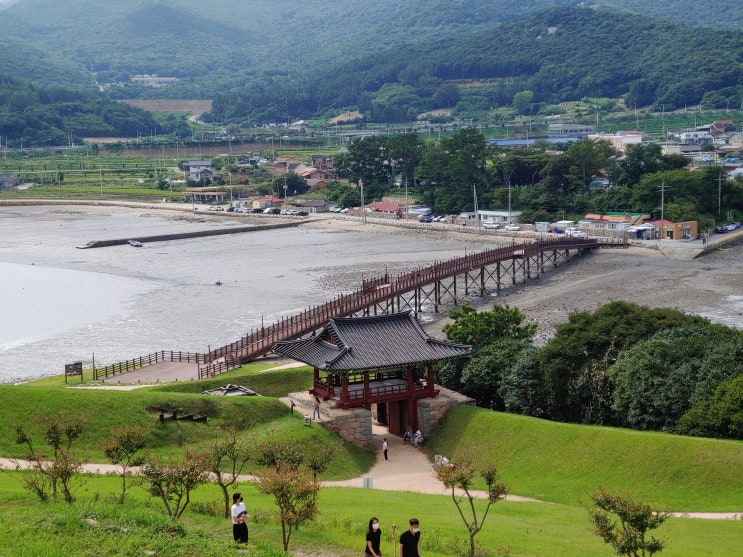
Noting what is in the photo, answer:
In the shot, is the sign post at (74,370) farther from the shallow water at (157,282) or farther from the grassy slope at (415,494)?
the grassy slope at (415,494)

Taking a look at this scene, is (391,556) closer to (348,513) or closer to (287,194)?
(348,513)

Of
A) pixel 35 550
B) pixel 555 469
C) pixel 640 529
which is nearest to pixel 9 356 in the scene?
pixel 555 469

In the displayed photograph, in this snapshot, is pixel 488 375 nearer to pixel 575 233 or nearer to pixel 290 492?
pixel 290 492

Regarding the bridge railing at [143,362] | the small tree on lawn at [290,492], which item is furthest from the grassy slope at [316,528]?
the bridge railing at [143,362]

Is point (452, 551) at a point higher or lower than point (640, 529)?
lower

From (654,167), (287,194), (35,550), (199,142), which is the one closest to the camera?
(35,550)

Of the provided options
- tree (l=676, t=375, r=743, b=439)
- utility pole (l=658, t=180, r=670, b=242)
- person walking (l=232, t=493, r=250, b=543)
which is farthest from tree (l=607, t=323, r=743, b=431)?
utility pole (l=658, t=180, r=670, b=242)

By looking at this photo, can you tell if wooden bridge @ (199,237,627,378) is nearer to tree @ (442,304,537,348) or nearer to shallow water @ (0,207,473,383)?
shallow water @ (0,207,473,383)

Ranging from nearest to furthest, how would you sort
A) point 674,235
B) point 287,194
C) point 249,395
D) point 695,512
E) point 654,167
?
point 695,512 < point 249,395 < point 674,235 < point 654,167 < point 287,194
